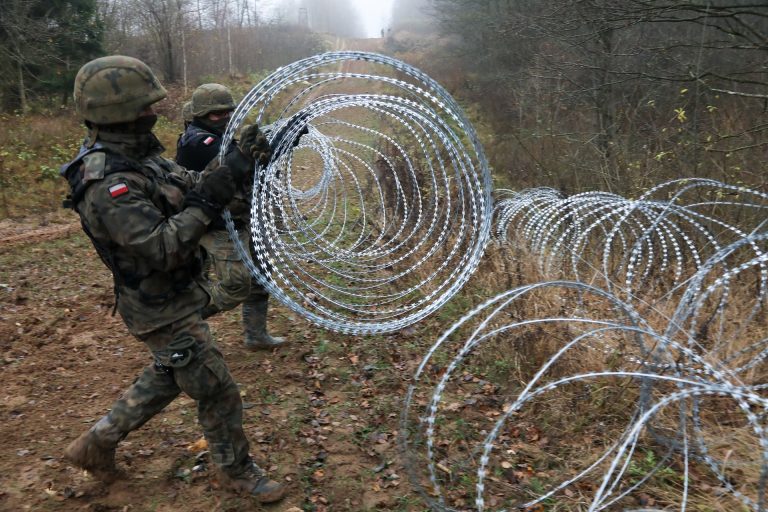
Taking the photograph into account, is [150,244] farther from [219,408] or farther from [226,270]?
[226,270]

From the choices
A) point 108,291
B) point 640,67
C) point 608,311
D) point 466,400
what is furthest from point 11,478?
point 640,67

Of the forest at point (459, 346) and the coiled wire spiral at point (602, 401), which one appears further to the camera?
the forest at point (459, 346)

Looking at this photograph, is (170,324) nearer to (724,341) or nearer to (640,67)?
(724,341)

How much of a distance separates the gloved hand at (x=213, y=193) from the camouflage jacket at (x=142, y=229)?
0.06 meters

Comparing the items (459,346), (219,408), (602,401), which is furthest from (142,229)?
(459,346)

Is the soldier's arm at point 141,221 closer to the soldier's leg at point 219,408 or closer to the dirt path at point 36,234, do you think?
the soldier's leg at point 219,408

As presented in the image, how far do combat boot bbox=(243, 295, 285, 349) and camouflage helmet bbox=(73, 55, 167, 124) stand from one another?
287 centimetres

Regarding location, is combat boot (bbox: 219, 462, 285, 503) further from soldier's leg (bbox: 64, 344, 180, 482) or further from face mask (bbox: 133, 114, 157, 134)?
face mask (bbox: 133, 114, 157, 134)

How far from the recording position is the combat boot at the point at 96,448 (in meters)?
3.47

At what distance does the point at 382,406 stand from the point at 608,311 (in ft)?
7.88

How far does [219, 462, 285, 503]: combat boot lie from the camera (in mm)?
3588

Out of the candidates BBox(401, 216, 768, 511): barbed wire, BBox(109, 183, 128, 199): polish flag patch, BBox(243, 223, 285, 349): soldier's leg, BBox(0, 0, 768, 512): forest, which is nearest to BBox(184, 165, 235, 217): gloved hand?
BBox(109, 183, 128, 199): polish flag patch

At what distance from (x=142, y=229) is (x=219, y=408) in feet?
4.04

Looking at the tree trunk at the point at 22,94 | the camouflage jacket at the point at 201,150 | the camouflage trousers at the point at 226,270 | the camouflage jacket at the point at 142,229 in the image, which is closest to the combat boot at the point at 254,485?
the camouflage jacket at the point at 142,229
